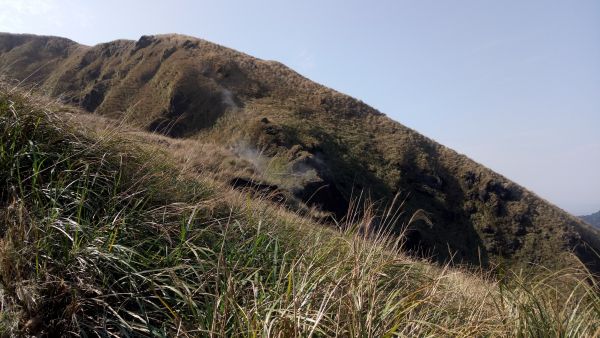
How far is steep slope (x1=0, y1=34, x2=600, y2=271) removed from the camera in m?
35.2

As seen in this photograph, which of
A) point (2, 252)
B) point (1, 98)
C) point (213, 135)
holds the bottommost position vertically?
point (213, 135)

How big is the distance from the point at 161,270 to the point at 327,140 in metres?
36.8

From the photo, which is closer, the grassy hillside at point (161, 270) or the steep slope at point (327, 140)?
the grassy hillside at point (161, 270)

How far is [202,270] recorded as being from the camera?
3.04 metres

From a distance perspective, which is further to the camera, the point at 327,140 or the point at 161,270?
the point at 327,140

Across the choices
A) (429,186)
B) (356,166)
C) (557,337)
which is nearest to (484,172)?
(429,186)

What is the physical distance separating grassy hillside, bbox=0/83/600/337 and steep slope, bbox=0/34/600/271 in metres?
22.5

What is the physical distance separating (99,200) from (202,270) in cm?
111

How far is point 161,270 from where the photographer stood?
A: 2953 millimetres

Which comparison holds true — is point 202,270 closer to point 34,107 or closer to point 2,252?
point 2,252

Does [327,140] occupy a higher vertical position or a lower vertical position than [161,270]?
lower

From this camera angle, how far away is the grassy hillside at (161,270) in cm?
252

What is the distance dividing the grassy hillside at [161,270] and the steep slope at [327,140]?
2253cm

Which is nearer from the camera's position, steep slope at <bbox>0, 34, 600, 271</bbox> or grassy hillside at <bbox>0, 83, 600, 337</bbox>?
grassy hillside at <bbox>0, 83, 600, 337</bbox>
